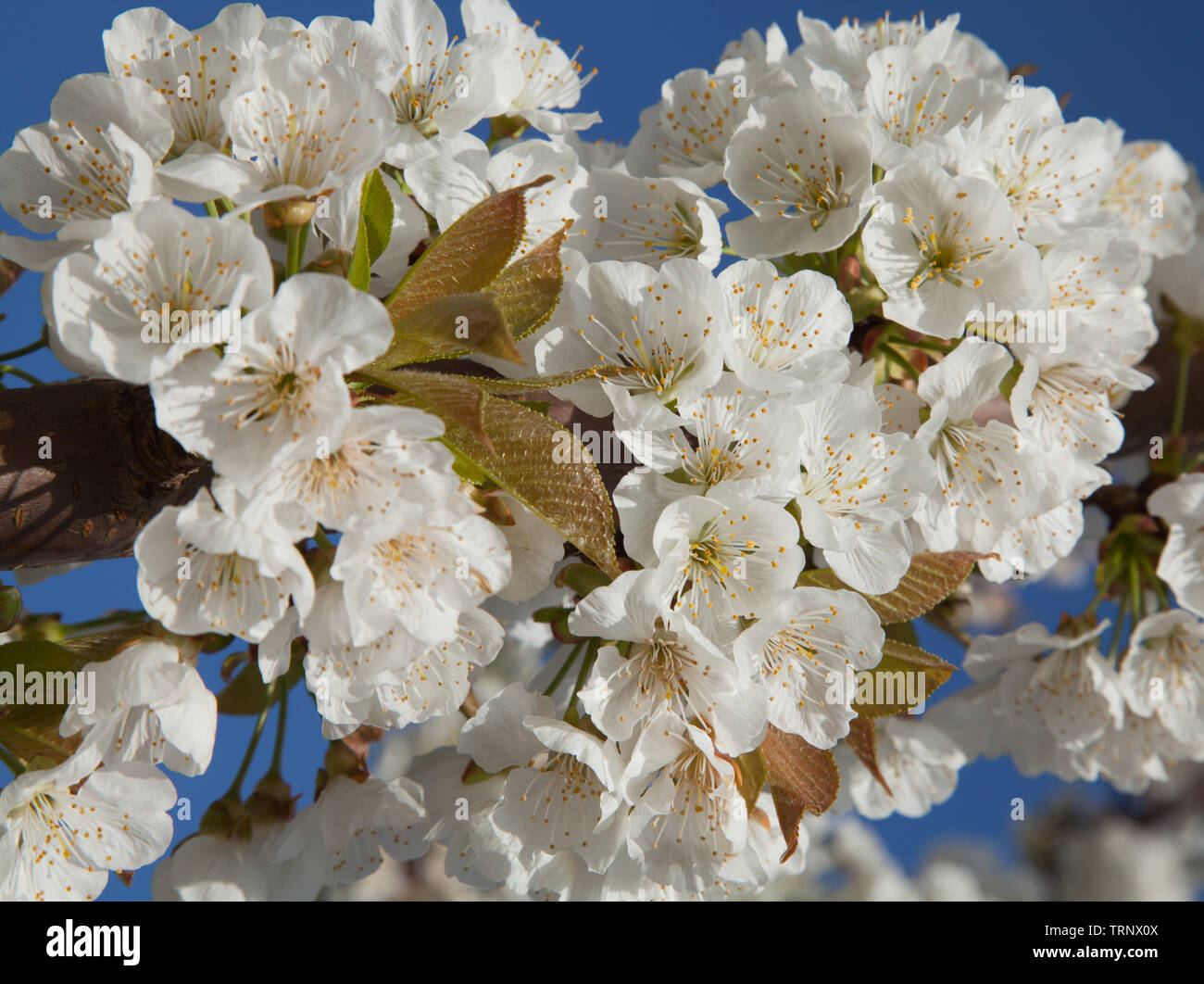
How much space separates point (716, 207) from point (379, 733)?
0.73m

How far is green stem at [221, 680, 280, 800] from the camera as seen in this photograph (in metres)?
1.19

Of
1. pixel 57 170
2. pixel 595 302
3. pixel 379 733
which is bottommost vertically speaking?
pixel 379 733

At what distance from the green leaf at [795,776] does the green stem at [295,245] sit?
0.62 meters

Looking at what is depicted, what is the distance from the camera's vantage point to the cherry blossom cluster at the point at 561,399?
2.44 ft

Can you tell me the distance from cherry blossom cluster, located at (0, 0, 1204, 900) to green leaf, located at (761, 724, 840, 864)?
0.04 feet

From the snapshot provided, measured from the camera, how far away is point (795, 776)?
961 mm

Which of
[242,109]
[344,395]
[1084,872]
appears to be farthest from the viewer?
[1084,872]

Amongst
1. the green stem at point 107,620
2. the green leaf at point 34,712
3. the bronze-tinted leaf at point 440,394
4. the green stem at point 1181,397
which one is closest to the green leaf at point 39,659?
the green leaf at point 34,712

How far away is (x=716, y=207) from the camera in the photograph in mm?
1075

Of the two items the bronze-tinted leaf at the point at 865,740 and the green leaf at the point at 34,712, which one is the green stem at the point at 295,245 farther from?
the bronze-tinted leaf at the point at 865,740
